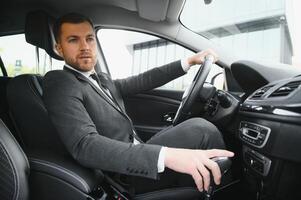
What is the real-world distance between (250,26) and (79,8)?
135cm

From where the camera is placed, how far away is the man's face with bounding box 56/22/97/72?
5.07 feet

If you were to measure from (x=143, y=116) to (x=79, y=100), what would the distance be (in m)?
1.25

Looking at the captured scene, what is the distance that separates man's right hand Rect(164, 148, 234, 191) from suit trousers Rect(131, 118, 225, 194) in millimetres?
407

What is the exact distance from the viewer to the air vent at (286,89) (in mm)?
1106

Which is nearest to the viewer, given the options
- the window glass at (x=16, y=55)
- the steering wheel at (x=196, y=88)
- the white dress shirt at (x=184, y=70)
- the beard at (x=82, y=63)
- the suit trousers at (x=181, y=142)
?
the white dress shirt at (x=184, y=70)

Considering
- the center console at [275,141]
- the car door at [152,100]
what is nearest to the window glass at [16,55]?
the car door at [152,100]

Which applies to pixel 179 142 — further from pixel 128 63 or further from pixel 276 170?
pixel 128 63

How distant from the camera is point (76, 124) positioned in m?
1.09

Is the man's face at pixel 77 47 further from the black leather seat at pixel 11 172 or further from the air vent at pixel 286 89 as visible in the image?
the air vent at pixel 286 89

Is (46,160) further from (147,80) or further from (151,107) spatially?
(151,107)

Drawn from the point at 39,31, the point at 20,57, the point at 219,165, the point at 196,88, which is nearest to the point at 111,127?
the point at 196,88

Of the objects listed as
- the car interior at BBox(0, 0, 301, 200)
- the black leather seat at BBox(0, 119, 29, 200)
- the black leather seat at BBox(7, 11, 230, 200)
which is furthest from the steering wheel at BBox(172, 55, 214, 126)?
the black leather seat at BBox(0, 119, 29, 200)

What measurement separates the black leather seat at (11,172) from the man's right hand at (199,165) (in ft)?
1.78

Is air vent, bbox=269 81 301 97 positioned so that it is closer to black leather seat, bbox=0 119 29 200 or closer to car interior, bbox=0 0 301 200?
car interior, bbox=0 0 301 200
